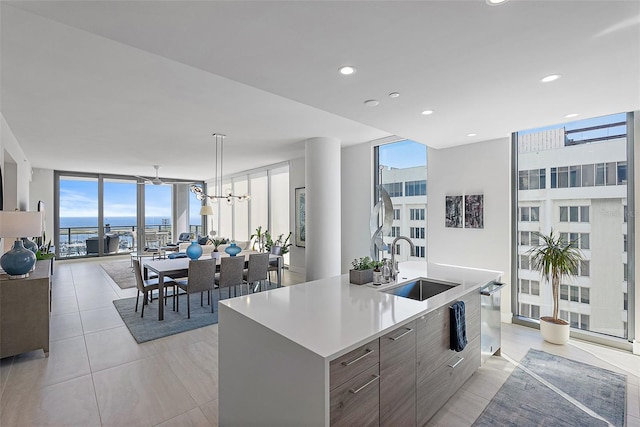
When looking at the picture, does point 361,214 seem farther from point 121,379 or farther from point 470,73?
point 121,379

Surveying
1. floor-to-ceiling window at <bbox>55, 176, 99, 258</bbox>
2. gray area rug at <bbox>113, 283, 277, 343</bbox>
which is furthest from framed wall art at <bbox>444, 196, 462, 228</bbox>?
floor-to-ceiling window at <bbox>55, 176, 99, 258</bbox>

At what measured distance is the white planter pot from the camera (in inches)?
129

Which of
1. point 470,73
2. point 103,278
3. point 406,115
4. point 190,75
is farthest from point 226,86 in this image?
point 103,278

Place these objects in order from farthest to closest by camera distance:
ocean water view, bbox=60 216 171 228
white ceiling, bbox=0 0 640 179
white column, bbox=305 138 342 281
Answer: ocean water view, bbox=60 216 171 228, white column, bbox=305 138 342 281, white ceiling, bbox=0 0 640 179

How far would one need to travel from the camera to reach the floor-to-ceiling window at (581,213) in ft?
10.6

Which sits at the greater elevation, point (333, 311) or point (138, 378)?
point (333, 311)

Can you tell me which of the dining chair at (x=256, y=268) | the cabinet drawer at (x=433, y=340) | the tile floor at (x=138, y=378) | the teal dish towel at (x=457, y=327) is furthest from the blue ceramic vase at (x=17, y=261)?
the teal dish towel at (x=457, y=327)

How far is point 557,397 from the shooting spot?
2.34 metres

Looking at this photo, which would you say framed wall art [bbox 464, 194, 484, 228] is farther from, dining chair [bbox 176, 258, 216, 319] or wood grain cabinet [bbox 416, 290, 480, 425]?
dining chair [bbox 176, 258, 216, 319]

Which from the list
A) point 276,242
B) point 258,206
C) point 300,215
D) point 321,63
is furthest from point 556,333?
point 258,206

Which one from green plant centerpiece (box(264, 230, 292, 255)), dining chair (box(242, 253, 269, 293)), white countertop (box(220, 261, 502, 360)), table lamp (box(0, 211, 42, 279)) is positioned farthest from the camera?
green plant centerpiece (box(264, 230, 292, 255))

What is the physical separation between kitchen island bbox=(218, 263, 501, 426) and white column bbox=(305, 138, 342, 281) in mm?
2917

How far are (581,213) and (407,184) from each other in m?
2.38

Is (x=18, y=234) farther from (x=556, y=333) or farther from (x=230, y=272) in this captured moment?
(x=556, y=333)
